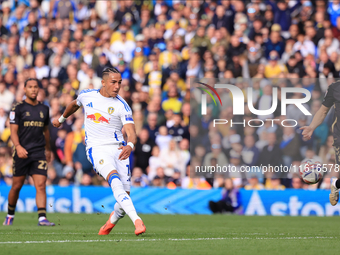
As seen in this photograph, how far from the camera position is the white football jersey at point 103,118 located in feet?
26.7

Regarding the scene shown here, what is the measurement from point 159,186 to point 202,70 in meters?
3.68

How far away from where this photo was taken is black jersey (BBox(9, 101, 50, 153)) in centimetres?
1066

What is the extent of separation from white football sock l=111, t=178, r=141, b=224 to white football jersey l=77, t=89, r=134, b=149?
2.13 feet

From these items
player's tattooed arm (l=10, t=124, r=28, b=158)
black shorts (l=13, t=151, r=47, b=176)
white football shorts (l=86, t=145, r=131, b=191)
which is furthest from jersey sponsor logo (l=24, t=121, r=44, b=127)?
white football shorts (l=86, t=145, r=131, b=191)

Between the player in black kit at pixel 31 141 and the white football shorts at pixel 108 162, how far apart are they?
9.26 ft

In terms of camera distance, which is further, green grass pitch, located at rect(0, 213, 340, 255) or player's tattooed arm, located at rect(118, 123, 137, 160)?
player's tattooed arm, located at rect(118, 123, 137, 160)

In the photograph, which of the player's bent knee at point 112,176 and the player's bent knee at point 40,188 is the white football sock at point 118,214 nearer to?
the player's bent knee at point 112,176

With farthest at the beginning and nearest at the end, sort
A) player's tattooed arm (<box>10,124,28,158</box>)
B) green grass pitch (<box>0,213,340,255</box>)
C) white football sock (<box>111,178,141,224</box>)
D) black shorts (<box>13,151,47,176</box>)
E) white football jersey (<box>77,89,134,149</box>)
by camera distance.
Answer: black shorts (<box>13,151,47,176</box>) < player's tattooed arm (<box>10,124,28,158</box>) < white football jersey (<box>77,89,134,149</box>) < white football sock (<box>111,178,141,224</box>) < green grass pitch (<box>0,213,340,255</box>)

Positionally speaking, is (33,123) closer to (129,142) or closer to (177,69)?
(129,142)

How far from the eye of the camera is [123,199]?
7641mm

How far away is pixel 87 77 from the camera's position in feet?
59.4

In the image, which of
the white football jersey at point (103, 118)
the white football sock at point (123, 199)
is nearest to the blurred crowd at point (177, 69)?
the white football jersey at point (103, 118)

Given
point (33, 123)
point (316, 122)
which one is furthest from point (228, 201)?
point (33, 123)

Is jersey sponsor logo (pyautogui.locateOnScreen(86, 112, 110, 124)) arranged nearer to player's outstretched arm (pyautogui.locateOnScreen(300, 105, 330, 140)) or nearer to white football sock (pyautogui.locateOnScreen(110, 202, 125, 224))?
white football sock (pyautogui.locateOnScreen(110, 202, 125, 224))
